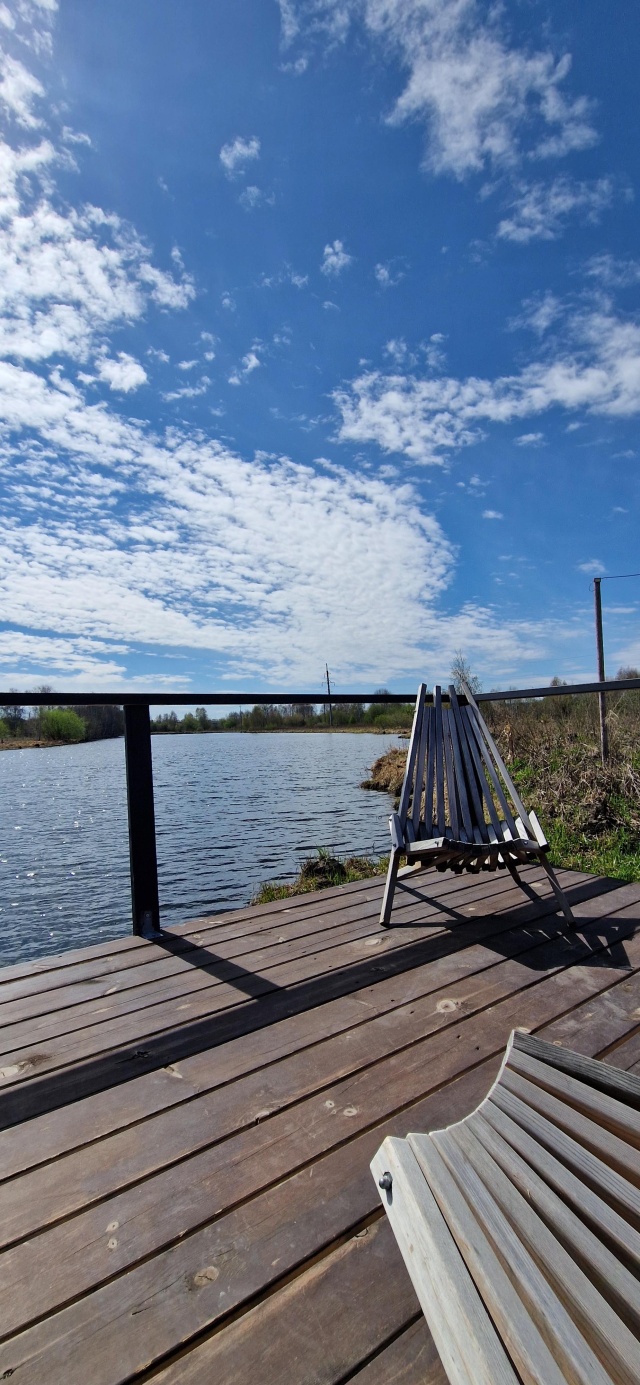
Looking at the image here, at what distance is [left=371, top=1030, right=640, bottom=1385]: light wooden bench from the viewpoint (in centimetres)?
55

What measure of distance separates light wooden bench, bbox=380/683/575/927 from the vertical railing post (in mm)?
A: 926

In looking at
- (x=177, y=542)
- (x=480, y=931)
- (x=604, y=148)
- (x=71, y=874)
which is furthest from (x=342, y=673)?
(x=480, y=931)

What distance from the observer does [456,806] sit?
9.11 feet

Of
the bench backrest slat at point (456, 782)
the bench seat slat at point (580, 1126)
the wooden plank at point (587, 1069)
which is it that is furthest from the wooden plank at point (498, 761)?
the bench seat slat at point (580, 1126)

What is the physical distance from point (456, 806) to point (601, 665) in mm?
4775

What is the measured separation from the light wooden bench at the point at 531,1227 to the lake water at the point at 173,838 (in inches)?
100

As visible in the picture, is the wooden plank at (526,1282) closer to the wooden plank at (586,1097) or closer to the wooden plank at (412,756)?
the wooden plank at (586,1097)

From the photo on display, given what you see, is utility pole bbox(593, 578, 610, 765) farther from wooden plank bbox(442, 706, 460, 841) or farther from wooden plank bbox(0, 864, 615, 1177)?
wooden plank bbox(0, 864, 615, 1177)

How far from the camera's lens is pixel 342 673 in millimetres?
50031

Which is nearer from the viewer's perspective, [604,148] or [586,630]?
[604,148]

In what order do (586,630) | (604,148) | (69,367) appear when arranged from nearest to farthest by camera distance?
(604,148)
(586,630)
(69,367)

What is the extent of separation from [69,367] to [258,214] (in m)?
3.95

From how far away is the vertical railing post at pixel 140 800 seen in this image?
7.89ft

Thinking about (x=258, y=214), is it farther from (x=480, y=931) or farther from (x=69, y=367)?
(x=480, y=931)
